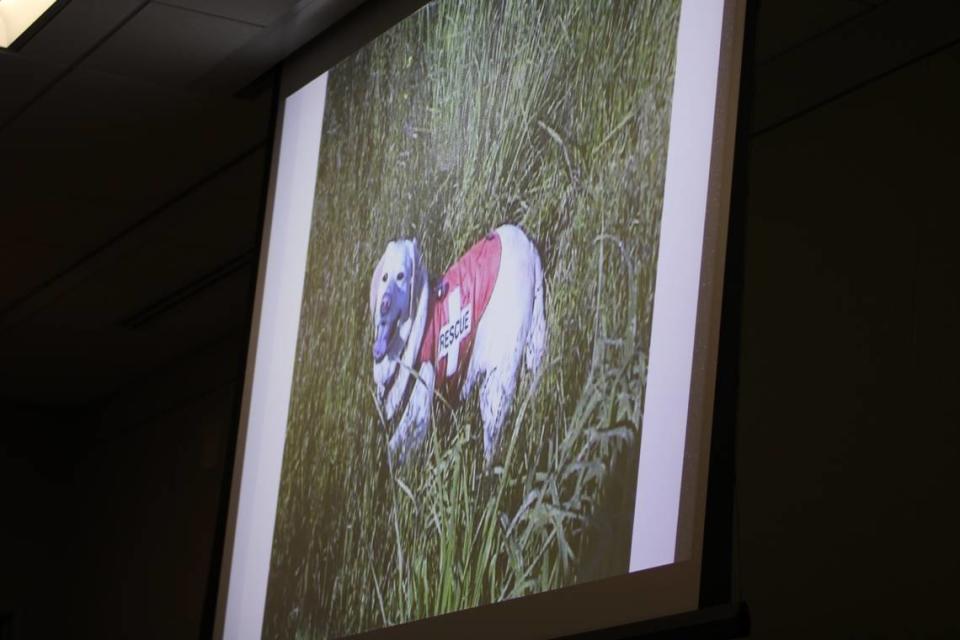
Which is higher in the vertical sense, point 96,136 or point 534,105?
point 96,136

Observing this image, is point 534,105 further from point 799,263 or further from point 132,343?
point 132,343

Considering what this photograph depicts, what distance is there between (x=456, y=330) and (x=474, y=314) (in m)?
0.07

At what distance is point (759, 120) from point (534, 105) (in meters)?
1.43

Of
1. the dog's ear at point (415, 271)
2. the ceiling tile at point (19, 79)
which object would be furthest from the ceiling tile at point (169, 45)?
the dog's ear at point (415, 271)

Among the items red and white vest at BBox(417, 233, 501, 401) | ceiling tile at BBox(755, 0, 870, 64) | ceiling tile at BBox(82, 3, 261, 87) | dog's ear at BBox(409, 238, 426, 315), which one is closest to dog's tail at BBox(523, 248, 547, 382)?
red and white vest at BBox(417, 233, 501, 401)

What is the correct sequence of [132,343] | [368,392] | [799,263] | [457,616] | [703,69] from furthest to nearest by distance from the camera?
[132,343] → [799,263] → [368,392] → [457,616] → [703,69]

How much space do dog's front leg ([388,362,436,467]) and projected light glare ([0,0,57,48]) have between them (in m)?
1.44

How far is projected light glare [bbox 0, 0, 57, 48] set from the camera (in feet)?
11.9

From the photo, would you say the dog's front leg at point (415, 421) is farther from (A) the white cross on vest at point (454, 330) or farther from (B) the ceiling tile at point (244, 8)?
(B) the ceiling tile at point (244, 8)

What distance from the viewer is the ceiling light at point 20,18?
3.61m

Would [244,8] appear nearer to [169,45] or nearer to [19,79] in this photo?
[169,45]

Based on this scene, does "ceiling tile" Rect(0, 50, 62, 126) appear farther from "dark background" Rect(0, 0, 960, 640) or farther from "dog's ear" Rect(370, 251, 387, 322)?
"dog's ear" Rect(370, 251, 387, 322)

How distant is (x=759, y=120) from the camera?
3.94 meters

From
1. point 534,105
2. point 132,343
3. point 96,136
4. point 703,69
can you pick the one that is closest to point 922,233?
point 534,105
